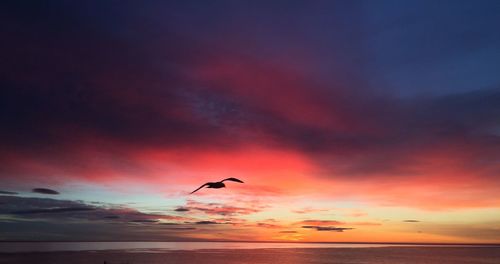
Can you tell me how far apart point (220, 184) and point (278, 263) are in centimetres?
8048

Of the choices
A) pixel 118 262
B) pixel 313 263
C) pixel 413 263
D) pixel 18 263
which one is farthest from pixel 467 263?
pixel 18 263

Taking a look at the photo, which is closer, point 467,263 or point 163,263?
point 163,263

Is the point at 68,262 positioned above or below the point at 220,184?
below

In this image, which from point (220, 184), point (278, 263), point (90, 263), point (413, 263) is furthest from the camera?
point (413, 263)

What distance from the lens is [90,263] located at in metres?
102

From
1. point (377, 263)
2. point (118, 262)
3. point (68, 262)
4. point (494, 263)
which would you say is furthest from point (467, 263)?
point (68, 262)

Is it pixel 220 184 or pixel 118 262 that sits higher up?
pixel 220 184

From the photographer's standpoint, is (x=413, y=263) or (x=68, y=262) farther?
(x=413, y=263)

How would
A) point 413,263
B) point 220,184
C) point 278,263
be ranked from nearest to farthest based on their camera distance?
point 220,184 < point 278,263 < point 413,263

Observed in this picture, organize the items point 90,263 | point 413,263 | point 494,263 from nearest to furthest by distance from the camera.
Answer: point 90,263 < point 413,263 < point 494,263

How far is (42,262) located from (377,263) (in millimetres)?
80199

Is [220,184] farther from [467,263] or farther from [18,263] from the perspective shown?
[467,263]

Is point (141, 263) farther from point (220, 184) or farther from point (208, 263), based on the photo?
point (220, 184)

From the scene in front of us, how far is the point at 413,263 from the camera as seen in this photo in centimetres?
11869
